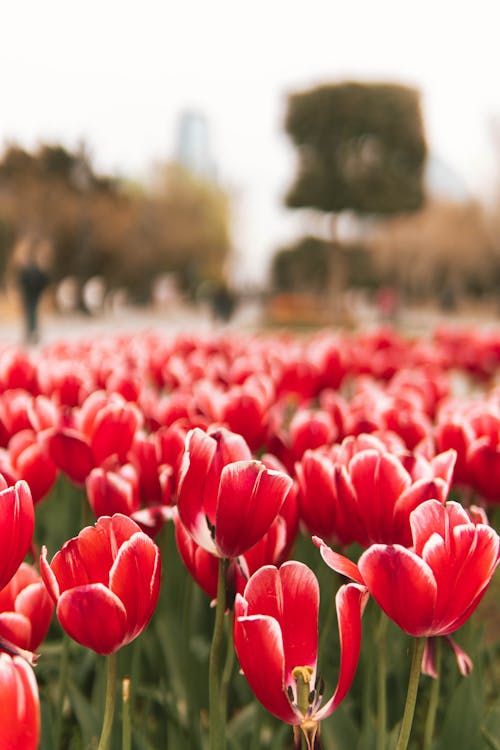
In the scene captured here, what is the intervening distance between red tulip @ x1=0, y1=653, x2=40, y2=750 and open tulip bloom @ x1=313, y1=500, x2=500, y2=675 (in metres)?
0.40

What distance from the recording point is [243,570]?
4.30 feet

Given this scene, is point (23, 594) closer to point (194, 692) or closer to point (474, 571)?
point (474, 571)

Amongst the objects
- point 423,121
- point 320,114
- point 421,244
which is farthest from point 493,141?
point 421,244

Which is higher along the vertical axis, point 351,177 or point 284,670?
point 351,177

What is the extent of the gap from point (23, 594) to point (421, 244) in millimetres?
68149

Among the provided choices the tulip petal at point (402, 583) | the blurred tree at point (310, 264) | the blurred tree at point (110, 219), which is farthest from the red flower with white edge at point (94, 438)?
the blurred tree at point (310, 264)

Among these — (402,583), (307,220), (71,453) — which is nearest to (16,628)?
(402,583)

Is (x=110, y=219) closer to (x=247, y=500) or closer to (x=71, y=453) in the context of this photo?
(x=71, y=453)

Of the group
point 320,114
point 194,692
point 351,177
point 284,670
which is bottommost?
point 194,692

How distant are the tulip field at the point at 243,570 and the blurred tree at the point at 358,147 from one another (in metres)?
34.9

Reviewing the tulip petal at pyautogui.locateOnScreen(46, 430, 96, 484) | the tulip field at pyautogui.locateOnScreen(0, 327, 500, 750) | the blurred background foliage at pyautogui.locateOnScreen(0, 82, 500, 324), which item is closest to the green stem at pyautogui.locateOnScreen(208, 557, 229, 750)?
the tulip field at pyautogui.locateOnScreen(0, 327, 500, 750)

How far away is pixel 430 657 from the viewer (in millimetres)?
1464

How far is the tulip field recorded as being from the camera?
3.57 ft

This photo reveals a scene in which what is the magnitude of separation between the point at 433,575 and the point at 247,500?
0.28 metres
